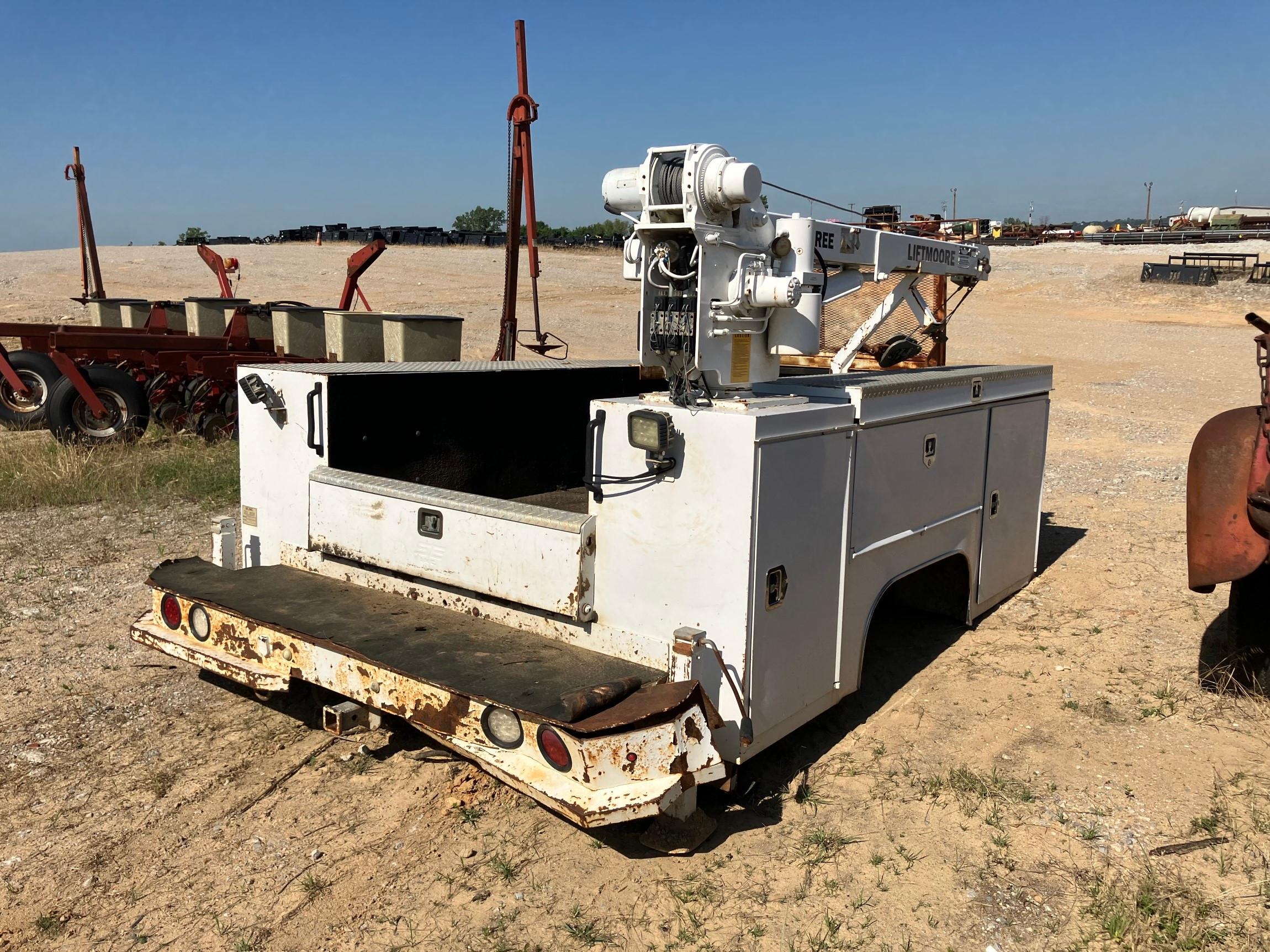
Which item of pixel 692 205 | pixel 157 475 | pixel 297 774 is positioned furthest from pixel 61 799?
pixel 157 475

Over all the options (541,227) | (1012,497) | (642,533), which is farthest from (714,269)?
(541,227)

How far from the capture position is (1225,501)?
150 inches

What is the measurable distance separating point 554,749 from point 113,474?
23.8 feet

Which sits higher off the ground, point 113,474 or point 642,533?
point 642,533

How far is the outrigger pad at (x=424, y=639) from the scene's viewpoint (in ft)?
9.61

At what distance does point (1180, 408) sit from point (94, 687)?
13.2m

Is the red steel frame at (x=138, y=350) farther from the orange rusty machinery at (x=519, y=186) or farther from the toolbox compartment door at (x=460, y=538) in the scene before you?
the toolbox compartment door at (x=460, y=538)

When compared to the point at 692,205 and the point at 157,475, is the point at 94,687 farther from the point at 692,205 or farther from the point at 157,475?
the point at 157,475

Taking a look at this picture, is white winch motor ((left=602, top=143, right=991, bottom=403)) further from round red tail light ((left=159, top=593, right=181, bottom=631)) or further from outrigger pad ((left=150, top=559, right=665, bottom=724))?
round red tail light ((left=159, top=593, right=181, bottom=631))

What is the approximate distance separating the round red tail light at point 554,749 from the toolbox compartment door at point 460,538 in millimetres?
614

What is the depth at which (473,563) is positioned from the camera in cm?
351

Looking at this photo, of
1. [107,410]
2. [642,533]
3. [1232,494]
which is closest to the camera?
[642,533]

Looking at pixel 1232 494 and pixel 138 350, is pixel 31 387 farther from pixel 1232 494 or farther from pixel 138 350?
pixel 1232 494

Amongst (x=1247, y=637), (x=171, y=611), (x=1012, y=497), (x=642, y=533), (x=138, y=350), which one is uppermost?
(x=642, y=533)
